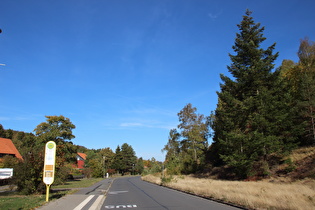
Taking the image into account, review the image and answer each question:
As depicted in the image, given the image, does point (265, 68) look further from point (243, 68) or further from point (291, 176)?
point (291, 176)

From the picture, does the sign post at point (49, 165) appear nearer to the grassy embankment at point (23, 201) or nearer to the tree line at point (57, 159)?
the grassy embankment at point (23, 201)

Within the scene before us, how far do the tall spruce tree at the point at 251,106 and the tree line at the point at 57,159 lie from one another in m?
19.1

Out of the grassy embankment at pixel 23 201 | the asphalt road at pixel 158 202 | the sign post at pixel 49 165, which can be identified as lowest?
the asphalt road at pixel 158 202

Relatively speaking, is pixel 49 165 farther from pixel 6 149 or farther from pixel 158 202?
pixel 6 149

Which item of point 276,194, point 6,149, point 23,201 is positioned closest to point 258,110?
point 276,194

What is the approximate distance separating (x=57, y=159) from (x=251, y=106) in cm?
2170

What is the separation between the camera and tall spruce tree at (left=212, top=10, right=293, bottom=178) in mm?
26031

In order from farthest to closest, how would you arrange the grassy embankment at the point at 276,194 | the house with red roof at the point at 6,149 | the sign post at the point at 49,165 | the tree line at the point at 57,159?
the house with red roof at the point at 6,149
the tree line at the point at 57,159
the sign post at the point at 49,165
the grassy embankment at the point at 276,194

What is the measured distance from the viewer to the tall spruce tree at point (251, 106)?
26031 millimetres

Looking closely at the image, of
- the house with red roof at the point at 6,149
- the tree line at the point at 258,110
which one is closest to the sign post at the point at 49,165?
the tree line at the point at 258,110

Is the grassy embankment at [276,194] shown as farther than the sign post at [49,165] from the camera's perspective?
No

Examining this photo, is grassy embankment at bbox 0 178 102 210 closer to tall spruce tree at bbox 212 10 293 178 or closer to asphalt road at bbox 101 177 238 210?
asphalt road at bbox 101 177 238 210

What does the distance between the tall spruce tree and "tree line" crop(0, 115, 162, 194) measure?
1913cm

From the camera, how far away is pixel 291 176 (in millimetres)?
22594
